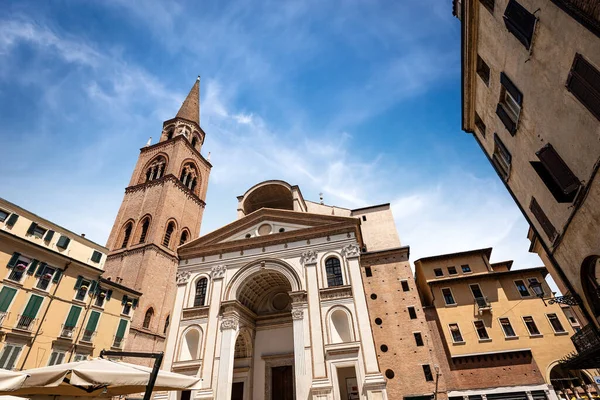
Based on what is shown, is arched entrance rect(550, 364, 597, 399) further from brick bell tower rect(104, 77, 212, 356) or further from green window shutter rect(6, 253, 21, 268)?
green window shutter rect(6, 253, 21, 268)

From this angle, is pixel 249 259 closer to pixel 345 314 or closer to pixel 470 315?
pixel 345 314

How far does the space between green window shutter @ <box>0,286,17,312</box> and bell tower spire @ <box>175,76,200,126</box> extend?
2973cm

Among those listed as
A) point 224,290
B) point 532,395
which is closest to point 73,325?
point 224,290

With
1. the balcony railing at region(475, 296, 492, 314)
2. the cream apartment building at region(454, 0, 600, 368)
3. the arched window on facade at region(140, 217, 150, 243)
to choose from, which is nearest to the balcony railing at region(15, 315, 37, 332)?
the arched window on facade at region(140, 217, 150, 243)

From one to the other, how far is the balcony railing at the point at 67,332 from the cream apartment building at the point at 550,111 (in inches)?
988

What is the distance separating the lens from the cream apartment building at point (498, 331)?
64.7 feet

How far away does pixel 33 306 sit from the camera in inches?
691

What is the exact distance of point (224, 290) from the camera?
20.4 m

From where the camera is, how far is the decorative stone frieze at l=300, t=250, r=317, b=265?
20117 mm

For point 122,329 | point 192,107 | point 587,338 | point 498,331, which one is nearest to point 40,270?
point 122,329

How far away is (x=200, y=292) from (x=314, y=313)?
852cm

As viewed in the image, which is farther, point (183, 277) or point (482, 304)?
point (482, 304)

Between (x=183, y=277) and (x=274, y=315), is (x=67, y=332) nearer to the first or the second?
(x=183, y=277)

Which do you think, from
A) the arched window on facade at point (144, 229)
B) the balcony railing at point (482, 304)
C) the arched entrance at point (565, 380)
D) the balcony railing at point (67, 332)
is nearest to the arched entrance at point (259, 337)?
the balcony railing at point (67, 332)
